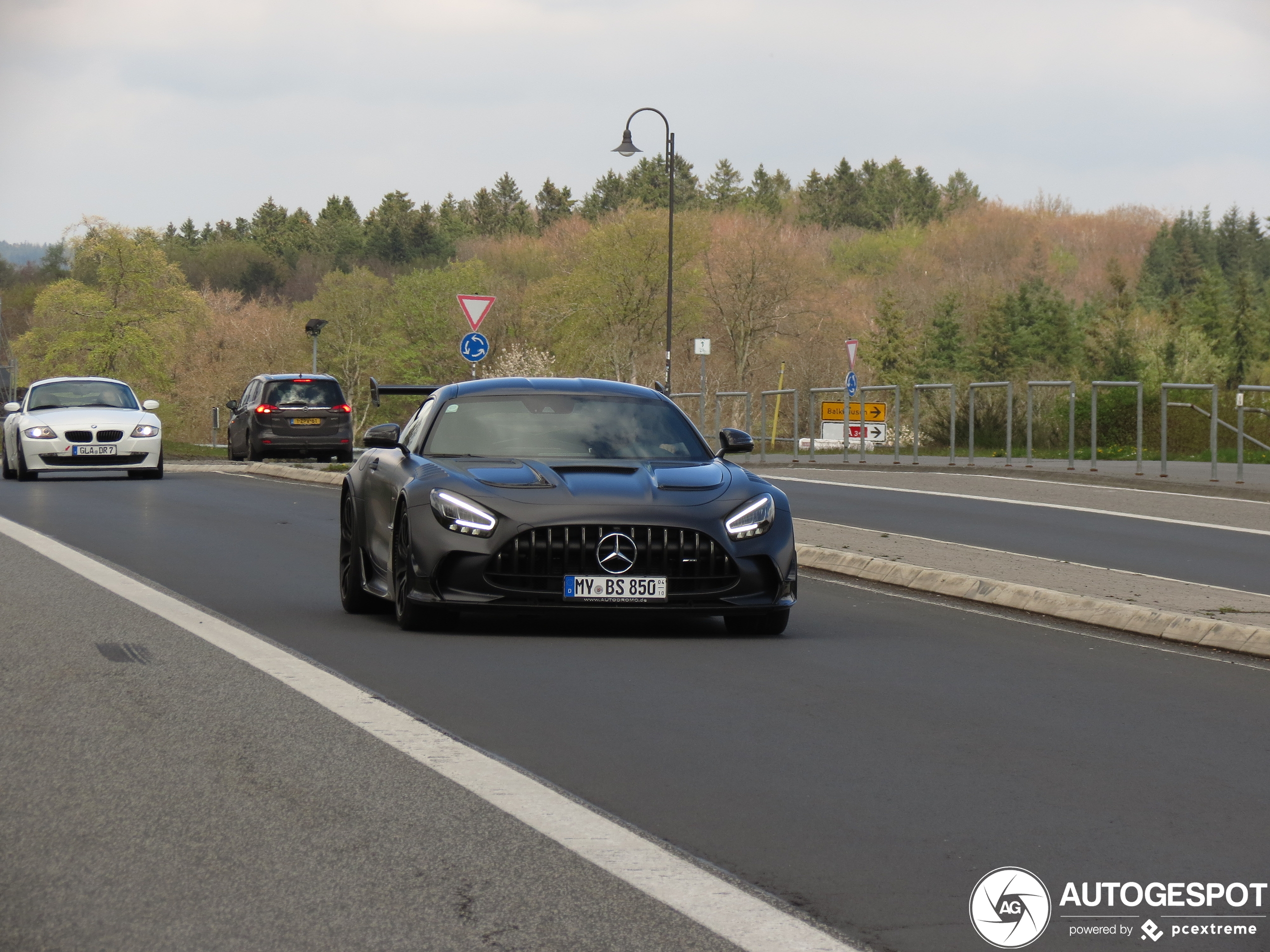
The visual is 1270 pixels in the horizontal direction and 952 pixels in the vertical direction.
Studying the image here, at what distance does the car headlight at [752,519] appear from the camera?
31.4 feet

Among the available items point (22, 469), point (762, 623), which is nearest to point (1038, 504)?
point (22, 469)

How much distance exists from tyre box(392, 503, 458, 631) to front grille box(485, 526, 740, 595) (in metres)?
0.48

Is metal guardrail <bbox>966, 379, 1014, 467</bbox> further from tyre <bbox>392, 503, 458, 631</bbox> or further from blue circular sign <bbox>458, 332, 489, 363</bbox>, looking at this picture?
tyre <bbox>392, 503, 458, 631</bbox>

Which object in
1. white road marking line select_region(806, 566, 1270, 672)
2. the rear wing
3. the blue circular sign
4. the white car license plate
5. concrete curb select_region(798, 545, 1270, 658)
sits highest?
the blue circular sign

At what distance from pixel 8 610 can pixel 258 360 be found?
107705 mm

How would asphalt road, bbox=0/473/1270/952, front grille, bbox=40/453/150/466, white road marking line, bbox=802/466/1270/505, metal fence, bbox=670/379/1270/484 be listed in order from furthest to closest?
metal fence, bbox=670/379/1270/484, front grille, bbox=40/453/150/466, white road marking line, bbox=802/466/1270/505, asphalt road, bbox=0/473/1270/952

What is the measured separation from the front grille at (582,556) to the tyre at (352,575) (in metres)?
1.48

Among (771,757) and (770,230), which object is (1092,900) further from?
(770,230)

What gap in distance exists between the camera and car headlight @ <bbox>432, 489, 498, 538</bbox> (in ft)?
31.0

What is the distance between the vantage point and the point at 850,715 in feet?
23.9

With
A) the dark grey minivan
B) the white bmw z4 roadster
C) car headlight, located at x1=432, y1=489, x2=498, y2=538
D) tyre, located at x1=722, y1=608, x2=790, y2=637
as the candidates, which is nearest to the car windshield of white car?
the white bmw z4 roadster

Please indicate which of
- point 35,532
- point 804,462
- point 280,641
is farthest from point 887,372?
point 280,641

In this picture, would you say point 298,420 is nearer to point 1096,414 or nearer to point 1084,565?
point 1096,414
